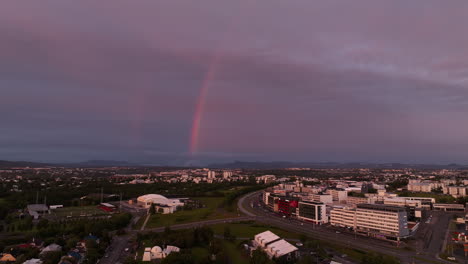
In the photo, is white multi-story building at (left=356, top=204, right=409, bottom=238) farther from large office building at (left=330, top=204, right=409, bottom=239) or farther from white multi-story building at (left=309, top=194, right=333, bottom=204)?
white multi-story building at (left=309, top=194, right=333, bottom=204)

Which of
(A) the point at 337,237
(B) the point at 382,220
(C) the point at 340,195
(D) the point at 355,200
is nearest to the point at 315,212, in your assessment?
(B) the point at 382,220

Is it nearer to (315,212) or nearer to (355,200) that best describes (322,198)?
(355,200)

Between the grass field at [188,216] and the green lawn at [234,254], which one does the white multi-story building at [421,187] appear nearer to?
the grass field at [188,216]

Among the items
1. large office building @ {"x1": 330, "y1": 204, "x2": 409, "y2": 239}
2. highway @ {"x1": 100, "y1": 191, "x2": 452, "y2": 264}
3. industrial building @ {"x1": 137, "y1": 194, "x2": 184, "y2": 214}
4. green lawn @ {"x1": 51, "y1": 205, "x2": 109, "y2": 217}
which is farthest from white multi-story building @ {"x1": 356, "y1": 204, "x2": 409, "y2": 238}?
green lawn @ {"x1": 51, "y1": 205, "x2": 109, "y2": 217}

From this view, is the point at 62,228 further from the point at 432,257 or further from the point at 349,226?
the point at 432,257

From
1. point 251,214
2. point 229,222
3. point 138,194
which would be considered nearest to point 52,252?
point 229,222
